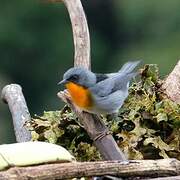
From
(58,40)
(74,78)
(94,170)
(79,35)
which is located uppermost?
(58,40)

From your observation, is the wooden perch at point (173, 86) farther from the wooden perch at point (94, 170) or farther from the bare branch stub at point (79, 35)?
the wooden perch at point (94, 170)

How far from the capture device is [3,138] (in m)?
9.85

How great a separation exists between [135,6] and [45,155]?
14.0 metres

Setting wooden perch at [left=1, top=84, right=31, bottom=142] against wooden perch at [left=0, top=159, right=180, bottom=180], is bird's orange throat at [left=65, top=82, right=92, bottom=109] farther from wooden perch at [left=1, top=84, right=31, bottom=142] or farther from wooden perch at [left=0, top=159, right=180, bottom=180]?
wooden perch at [left=0, top=159, right=180, bottom=180]

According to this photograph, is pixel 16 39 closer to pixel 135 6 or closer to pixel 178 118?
pixel 135 6

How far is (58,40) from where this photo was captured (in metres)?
15.9

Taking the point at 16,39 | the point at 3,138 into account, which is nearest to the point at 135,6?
the point at 16,39

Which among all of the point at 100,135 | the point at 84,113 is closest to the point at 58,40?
the point at 84,113

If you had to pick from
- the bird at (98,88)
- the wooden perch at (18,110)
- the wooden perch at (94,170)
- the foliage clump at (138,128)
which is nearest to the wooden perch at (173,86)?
the foliage clump at (138,128)

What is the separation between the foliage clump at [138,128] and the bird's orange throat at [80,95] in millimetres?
51

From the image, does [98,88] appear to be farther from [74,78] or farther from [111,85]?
[74,78]

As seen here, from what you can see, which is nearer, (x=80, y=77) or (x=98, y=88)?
(x=80, y=77)

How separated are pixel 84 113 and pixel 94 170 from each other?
619 mm

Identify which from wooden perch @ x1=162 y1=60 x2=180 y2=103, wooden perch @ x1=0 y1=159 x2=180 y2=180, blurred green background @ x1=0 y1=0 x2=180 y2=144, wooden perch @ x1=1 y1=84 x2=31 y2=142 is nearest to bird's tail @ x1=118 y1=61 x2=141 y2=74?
wooden perch @ x1=162 y1=60 x2=180 y2=103
